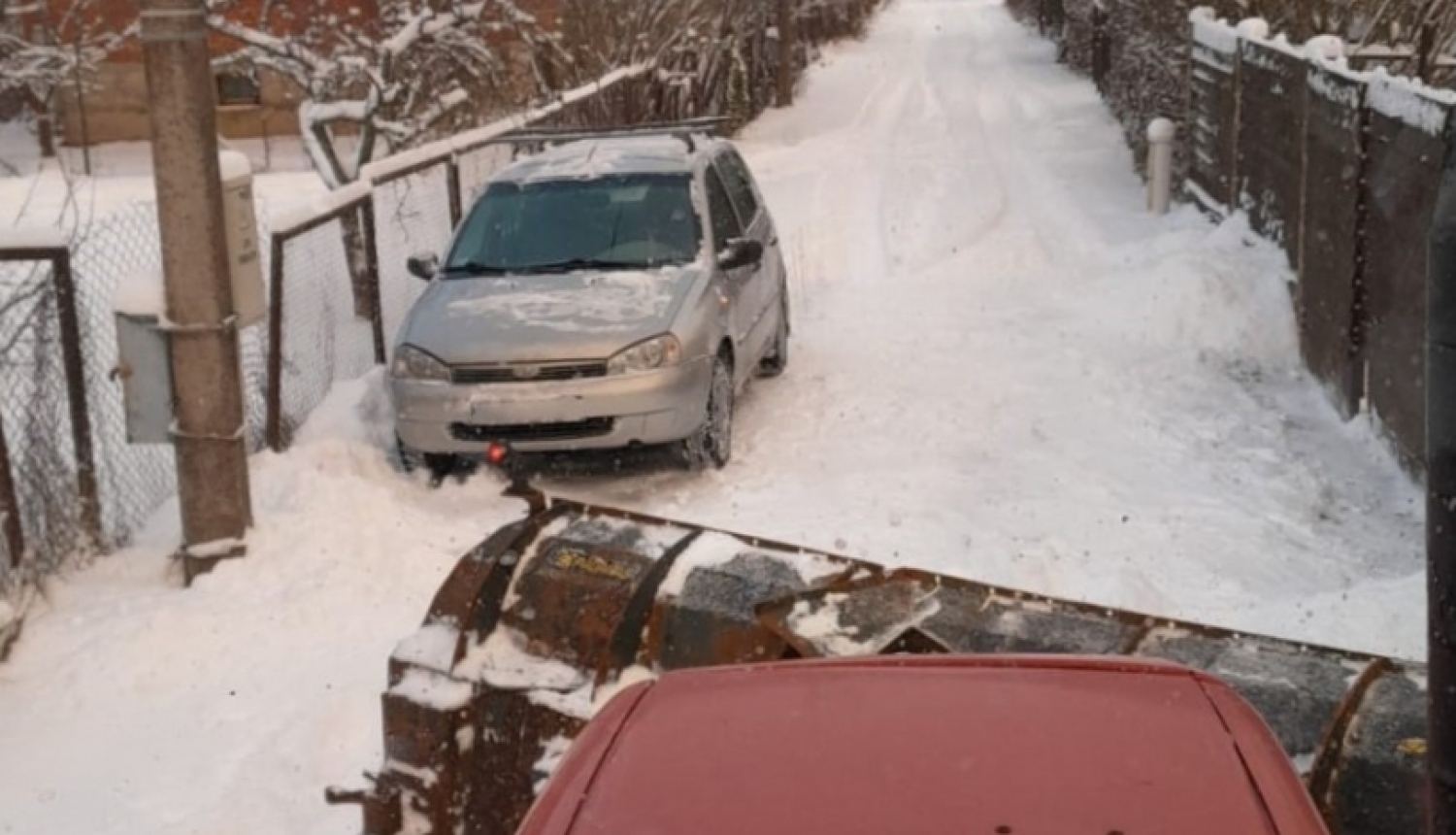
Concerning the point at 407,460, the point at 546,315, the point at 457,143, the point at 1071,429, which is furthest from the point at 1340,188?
the point at 457,143

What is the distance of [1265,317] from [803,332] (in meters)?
3.48

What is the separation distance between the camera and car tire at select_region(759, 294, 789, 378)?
460 inches

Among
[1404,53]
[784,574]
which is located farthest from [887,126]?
[784,574]

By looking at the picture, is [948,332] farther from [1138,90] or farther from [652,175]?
[1138,90]

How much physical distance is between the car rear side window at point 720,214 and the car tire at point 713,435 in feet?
3.28

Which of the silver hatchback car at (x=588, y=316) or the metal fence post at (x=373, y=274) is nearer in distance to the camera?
the silver hatchback car at (x=588, y=316)

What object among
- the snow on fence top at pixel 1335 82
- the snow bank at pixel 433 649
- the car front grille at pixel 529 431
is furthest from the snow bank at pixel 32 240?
the snow on fence top at pixel 1335 82

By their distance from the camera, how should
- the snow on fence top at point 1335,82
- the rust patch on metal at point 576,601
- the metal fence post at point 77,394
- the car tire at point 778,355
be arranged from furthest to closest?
the car tire at point 778,355, the snow on fence top at point 1335,82, the metal fence post at point 77,394, the rust patch on metal at point 576,601

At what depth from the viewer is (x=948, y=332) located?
12.7 meters

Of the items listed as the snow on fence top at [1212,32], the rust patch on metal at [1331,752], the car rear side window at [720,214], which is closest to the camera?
the rust patch on metal at [1331,752]

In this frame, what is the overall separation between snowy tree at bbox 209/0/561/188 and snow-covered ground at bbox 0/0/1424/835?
3.81 m

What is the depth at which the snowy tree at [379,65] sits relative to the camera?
14078 millimetres

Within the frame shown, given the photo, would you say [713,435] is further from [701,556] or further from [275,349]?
[701,556]

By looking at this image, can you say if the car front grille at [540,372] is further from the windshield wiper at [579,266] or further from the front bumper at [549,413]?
the windshield wiper at [579,266]
